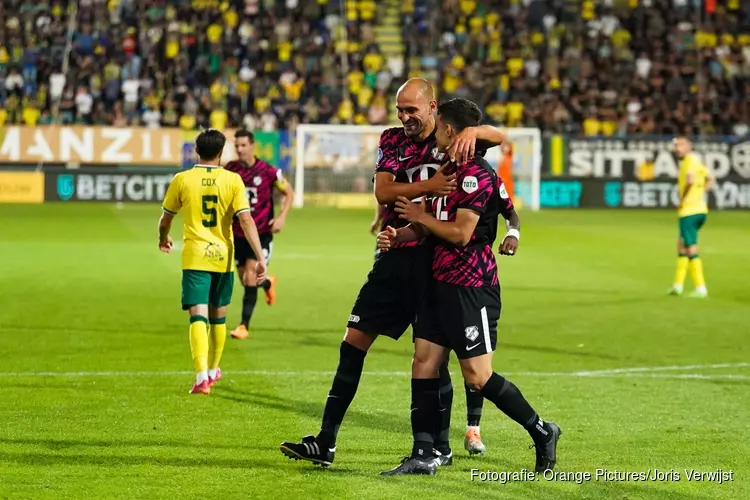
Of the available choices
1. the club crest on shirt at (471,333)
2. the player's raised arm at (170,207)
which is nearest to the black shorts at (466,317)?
the club crest on shirt at (471,333)

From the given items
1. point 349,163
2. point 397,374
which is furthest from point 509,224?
point 349,163

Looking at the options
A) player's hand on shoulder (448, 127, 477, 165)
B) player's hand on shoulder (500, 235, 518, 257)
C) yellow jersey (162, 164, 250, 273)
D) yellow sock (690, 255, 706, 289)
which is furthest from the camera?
yellow sock (690, 255, 706, 289)

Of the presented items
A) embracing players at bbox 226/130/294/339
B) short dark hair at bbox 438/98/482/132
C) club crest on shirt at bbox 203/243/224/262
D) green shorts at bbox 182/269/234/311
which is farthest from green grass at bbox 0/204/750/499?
short dark hair at bbox 438/98/482/132

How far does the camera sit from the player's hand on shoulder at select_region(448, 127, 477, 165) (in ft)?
21.6

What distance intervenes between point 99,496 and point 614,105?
1342 inches

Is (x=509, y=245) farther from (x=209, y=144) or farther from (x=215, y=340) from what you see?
(x=215, y=340)

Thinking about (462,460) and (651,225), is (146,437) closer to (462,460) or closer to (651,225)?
(462,460)

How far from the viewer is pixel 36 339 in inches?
484

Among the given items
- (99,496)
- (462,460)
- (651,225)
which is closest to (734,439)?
(462,460)

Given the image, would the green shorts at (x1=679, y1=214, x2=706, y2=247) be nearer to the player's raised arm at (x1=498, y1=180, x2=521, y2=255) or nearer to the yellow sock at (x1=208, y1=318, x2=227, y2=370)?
the yellow sock at (x1=208, y1=318, x2=227, y2=370)

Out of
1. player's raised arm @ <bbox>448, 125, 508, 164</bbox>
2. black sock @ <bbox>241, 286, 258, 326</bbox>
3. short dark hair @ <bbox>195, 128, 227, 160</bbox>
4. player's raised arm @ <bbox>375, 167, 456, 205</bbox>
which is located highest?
player's raised arm @ <bbox>448, 125, 508, 164</bbox>

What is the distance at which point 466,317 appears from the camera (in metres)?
6.76

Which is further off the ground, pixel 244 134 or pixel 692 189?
pixel 244 134

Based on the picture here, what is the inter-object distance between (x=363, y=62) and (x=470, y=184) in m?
32.5
